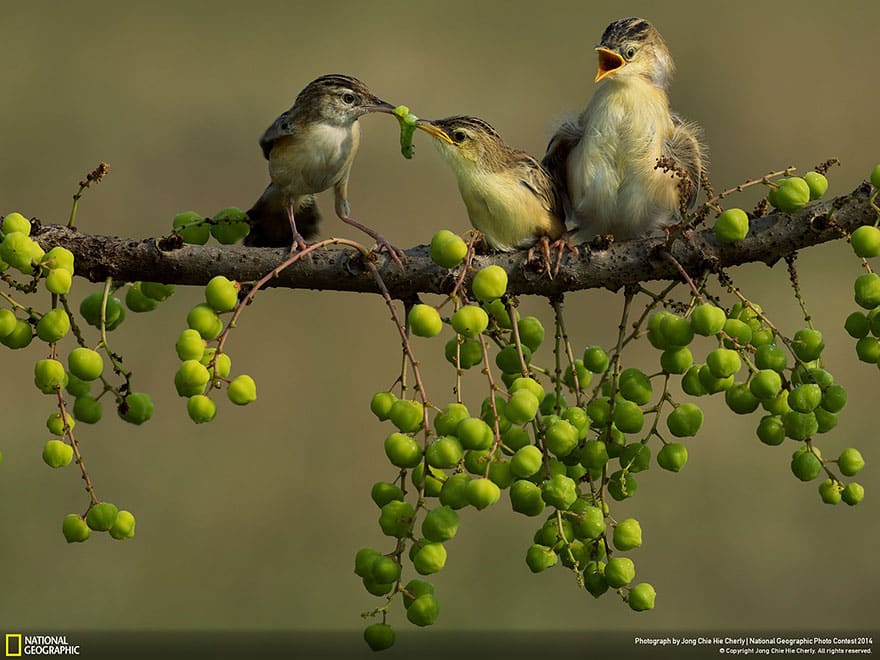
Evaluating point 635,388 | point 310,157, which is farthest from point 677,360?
point 310,157

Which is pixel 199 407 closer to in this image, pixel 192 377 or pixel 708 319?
pixel 192 377

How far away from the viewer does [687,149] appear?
164 cm

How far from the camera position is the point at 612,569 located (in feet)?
3.57

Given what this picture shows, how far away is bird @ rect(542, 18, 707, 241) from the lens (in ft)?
4.95

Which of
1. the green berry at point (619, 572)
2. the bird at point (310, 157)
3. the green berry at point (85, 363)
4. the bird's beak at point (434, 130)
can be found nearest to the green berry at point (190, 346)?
the green berry at point (85, 363)

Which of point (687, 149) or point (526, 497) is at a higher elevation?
point (687, 149)

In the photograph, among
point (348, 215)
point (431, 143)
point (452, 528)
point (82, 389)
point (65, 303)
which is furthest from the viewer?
point (348, 215)

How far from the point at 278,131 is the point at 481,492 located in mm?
1228

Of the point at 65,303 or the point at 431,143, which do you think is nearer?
the point at 65,303

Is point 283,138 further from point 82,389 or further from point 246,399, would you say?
point 246,399

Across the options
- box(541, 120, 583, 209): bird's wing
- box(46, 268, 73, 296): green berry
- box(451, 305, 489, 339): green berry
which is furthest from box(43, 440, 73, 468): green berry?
box(541, 120, 583, 209): bird's wing

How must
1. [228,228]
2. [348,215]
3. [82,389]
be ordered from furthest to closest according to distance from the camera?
[348,215] → [228,228] → [82,389]

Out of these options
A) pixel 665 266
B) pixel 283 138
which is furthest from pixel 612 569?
pixel 283 138

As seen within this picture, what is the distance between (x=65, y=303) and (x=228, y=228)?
12.2 inches
